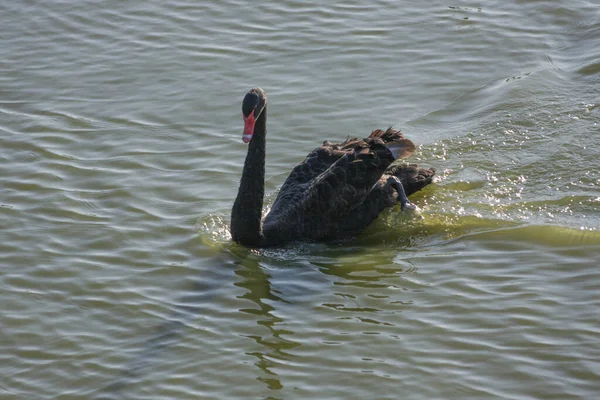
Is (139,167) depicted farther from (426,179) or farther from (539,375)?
(539,375)

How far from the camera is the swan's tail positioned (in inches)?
337

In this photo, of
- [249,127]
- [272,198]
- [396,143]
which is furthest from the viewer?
[272,198]

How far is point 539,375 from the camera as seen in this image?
6137mm

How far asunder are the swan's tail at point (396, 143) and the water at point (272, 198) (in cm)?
62

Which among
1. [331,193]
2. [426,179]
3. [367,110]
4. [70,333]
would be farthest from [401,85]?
[70,333]

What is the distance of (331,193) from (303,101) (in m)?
2.64

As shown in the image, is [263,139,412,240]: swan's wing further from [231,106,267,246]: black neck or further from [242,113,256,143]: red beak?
[242,113,256,143]: red beak

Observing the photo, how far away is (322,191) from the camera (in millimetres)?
8328

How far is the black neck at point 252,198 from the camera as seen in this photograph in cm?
811

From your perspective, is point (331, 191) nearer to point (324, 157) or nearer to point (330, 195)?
point (330, 195)

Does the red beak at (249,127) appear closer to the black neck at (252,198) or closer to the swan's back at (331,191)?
the black neck at (252,198)

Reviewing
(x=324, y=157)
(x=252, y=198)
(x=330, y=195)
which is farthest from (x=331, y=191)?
(x=252, y=198)

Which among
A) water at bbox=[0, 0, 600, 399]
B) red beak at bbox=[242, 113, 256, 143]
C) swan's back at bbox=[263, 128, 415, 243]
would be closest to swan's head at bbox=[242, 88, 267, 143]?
red beak at bbox=[242, 113, 256, 143]

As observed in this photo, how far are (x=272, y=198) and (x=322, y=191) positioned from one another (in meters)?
1.03
